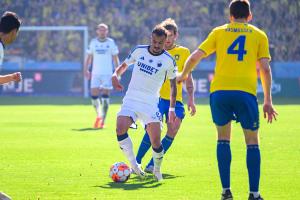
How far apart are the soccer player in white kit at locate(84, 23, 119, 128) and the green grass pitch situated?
32.4 inches

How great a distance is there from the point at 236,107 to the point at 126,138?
99.8 inches

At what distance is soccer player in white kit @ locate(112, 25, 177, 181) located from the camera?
37.8ft

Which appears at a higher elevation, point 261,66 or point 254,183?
point 261,66

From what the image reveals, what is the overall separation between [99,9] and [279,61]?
10.00 m

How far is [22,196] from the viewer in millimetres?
10219

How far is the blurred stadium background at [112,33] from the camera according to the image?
35375 mm

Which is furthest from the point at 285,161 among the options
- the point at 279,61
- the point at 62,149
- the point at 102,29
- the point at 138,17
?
the point at 138,17

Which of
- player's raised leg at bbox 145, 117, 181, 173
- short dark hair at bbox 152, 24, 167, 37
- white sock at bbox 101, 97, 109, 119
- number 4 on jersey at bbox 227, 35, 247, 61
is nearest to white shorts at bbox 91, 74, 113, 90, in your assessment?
white sock at bbox 101, 97, 109, 119

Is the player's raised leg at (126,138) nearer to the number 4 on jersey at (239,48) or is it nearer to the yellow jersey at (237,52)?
the yellow jersey at (237,52)

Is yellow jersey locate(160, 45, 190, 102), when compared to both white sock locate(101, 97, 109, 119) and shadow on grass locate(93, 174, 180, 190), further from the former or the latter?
white sock locate(101, 97, 109, 119)

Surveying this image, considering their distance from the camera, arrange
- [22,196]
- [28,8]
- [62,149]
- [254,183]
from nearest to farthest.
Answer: [254,183], [22,196], [62,149], [28,8]

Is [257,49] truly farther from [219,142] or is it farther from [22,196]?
[22,196]

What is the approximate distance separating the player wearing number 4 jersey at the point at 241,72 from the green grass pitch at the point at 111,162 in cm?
85

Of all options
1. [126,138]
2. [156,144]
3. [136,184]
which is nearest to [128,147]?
[126,138]
